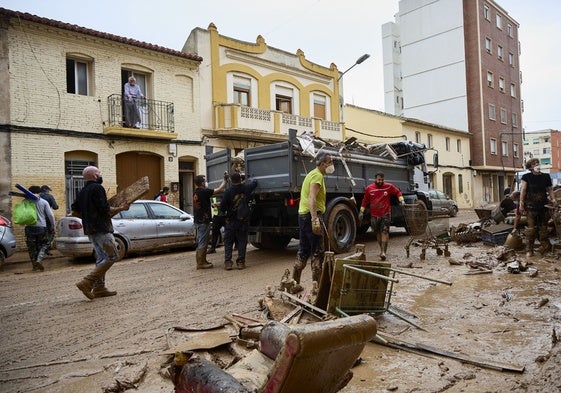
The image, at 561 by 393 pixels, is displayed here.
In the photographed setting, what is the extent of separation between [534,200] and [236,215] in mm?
5851

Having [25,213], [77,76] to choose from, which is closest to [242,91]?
[77,76]

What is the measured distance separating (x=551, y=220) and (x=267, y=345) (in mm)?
8329

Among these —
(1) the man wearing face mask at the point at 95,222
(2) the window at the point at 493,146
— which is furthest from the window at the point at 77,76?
(2) the window at the point at 493,146

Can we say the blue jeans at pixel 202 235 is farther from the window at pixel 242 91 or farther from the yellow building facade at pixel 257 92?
the window at pixel 242 91

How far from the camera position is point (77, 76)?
553 inches

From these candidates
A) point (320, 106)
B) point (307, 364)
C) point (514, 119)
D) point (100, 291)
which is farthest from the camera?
point (514, 119)

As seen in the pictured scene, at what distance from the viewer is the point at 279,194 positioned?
8.32 meters

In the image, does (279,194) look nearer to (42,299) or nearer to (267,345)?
(42,299)

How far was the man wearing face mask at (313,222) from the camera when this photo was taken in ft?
19.3

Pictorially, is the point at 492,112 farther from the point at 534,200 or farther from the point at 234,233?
the point at 234,233

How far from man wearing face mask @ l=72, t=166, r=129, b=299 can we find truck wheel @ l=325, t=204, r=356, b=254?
170 inches

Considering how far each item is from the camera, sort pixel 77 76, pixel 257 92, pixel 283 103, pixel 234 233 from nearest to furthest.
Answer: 1. pixel 234 233
2. pixel 77 76
3. pixel 257 92
4. pixel 283 103

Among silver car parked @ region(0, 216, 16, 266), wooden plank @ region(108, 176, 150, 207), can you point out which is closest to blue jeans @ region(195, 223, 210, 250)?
wooden plank @ region(108, 176, 150, 207)

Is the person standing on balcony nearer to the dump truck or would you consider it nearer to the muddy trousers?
the dump truck
